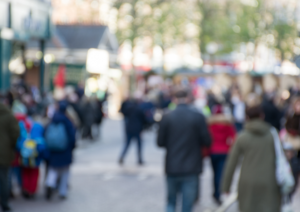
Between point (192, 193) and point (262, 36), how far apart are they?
1690 inches

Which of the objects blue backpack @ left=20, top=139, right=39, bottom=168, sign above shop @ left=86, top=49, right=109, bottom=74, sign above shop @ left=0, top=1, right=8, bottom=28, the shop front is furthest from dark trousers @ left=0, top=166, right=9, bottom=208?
sign above shop @ left=86, top=49, right=109, bottom=74

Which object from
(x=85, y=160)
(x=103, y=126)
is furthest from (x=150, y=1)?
(x=85, y=160)

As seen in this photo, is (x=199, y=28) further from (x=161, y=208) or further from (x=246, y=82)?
(x=161, y=208)

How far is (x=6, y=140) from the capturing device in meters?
7.95

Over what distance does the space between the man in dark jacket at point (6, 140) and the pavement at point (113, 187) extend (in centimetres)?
59

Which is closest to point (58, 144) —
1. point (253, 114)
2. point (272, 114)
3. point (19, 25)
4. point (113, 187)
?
point (113, 187)

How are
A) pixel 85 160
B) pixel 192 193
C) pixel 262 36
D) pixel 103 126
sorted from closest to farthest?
1. pixel 192 193
2. pixel 85 160
3. pixel 103 126
4. pixel 262 36

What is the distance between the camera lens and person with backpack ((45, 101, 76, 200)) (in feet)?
29.5

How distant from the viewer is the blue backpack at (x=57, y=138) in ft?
29.4

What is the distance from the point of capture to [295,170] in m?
7.68

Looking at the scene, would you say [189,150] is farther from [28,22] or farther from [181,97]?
[28,22]

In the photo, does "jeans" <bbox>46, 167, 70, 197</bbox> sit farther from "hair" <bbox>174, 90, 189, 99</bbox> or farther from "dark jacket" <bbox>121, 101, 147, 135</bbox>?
"dark jacket" <bbox>121, 101, 147, 135</bbox>

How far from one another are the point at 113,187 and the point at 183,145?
416 cm

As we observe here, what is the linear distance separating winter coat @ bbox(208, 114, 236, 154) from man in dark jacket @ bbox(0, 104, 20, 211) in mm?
2835
